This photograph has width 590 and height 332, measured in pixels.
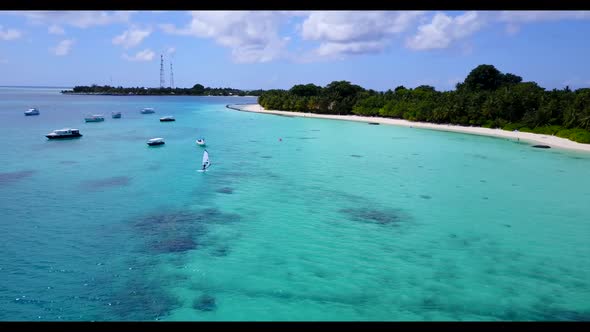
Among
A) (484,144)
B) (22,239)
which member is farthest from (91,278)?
(484,144)

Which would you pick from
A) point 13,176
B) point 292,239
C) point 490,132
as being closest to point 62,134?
point 13,176

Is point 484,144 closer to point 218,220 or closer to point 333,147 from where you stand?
point 333,147

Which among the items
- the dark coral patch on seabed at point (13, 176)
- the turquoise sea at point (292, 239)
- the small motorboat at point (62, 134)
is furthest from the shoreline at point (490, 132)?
the dark coral patch on seabed at point (13, 176)

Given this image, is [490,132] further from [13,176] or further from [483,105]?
[13,176]

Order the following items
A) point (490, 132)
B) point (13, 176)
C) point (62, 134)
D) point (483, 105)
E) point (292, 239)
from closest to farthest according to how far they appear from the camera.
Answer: point (292, 239) → point (13, 176) → point (62, 134) → point (490, 132) → point (483, 105)

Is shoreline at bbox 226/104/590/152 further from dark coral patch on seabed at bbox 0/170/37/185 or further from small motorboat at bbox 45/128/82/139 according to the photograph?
dark coral patch on seabed at bbox 0/170/37/185
